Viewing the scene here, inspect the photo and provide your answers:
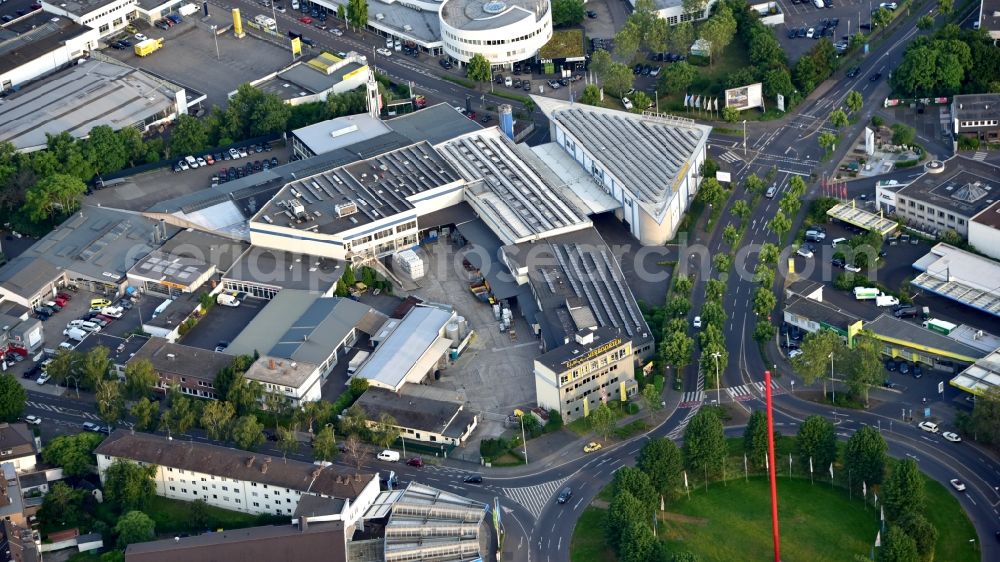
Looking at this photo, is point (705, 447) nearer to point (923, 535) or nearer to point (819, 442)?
point (819, 442)

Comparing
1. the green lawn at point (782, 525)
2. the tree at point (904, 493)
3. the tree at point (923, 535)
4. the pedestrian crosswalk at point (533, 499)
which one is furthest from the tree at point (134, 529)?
the tree at point (923, 535)

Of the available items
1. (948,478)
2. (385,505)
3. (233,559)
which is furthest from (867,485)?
(233,559)

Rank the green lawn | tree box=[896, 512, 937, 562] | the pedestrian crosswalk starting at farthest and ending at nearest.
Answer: the pedestrian crosswalk
the green lawn
tree box=[896, 512, 937, 562]

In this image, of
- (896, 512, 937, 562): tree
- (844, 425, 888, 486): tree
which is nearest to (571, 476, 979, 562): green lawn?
(896, 512, 937, 562): tree

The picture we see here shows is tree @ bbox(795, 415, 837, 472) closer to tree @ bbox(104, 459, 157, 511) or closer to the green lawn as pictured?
the green lawn

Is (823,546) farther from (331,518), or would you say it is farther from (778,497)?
(331,518)

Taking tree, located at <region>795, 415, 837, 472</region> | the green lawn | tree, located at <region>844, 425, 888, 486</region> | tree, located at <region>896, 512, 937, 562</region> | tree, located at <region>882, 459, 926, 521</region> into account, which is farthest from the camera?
tree, located at <region>795, 415, 837, 472</region>

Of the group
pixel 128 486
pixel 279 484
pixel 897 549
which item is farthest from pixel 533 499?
pixel 128 486
